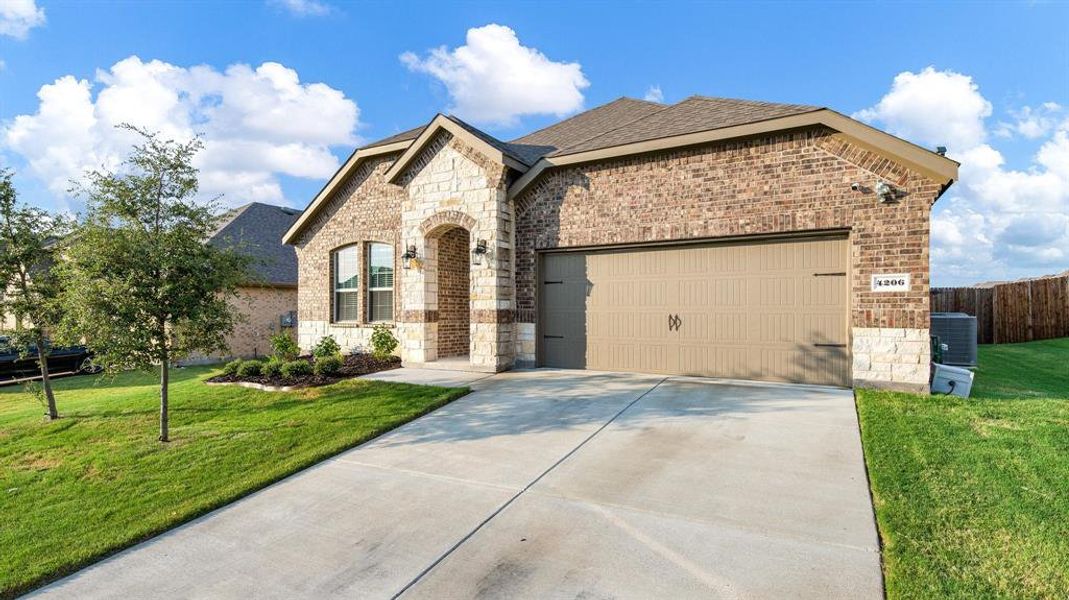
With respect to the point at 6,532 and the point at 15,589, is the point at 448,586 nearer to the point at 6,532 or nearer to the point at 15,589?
the point at 15,589

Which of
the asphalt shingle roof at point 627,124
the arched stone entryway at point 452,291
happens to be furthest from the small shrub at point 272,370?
the asphalt shingle roof at point 627,124

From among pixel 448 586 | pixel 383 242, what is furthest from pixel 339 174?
pixel 448 586

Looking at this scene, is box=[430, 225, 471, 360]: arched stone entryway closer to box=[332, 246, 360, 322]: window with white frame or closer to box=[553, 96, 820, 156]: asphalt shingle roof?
box=[332, 246, 360, 322]: window with white frame

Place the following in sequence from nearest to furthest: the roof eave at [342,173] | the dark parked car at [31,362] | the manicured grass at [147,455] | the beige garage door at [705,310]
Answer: the manicured grass at [147,455] < the beige garage door at [705,310] < the roof eave at [342,173] < the dark parked car at [31,362]

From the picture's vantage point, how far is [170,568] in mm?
3379

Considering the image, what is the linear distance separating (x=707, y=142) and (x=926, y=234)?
3.43 meters

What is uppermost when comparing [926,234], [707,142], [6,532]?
[707,142]

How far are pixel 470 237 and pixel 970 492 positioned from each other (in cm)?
833

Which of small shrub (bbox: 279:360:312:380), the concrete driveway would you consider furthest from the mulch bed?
the concrete driveway

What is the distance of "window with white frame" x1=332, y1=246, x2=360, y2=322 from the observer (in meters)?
12.9

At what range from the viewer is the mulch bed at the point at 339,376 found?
29.7 ft

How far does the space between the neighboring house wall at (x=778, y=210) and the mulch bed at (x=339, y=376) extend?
3.13 m

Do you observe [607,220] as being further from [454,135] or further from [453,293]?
[453,293]

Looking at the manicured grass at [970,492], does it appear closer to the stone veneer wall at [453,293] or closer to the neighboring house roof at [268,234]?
the stone veneer wall at [453,293]
